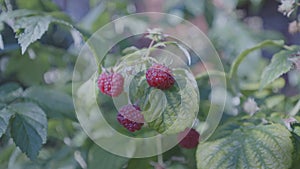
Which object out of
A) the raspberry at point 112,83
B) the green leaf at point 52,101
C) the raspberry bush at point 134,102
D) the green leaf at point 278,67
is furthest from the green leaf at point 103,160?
the green leaf at point 278,67

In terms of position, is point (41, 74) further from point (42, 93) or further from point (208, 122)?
point (208, 122)

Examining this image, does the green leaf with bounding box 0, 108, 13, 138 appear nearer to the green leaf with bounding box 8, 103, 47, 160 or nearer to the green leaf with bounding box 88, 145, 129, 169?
the green leaf with bounding box 8, 103, 47, 160

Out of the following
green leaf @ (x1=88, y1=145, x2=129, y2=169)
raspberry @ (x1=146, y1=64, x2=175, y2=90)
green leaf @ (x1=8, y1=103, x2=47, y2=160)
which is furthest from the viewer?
green leaf @ (x1=88, y1=145, x2=129, y2=169)

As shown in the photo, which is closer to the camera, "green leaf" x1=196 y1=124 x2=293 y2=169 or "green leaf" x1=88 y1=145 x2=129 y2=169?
"green leaf" x1=196 y1=124 x2=293 y2=169

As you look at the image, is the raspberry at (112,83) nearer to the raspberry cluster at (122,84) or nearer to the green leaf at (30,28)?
the raspberry cluster at (122,84)

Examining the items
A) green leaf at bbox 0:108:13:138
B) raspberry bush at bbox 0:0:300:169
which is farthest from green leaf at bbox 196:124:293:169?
green leaf at bbox 0:108:13:138

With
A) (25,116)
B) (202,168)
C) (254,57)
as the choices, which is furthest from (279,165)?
(254,57)
